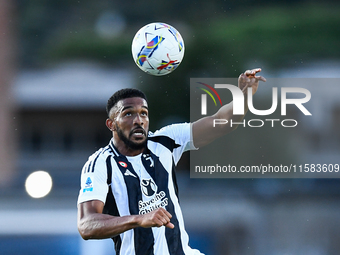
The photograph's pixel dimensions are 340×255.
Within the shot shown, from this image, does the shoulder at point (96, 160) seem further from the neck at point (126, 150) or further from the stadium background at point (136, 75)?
the stadium background at point (136, 75)

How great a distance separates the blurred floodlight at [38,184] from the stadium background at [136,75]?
0.21m

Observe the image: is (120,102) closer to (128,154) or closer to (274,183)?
(128,154)

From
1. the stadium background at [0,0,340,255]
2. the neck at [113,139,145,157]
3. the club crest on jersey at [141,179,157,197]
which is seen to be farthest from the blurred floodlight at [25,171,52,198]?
the club crest on jersey at [141,179,157,197]

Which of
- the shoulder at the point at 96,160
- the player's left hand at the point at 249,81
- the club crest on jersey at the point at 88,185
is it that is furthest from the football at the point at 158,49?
the club crest on jersey at the point at 88,185

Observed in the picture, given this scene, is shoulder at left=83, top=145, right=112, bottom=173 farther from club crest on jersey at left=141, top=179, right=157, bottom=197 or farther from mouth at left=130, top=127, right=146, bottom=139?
club crest on jersey at left=141, top=179, right=157, bottom=197

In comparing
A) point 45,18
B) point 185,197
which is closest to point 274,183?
point 185,197

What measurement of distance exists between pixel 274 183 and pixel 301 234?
2.67 metres

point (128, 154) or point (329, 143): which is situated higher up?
point (329, 143)

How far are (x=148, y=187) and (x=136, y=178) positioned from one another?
0.13 m

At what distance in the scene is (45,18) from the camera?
50.2 feet

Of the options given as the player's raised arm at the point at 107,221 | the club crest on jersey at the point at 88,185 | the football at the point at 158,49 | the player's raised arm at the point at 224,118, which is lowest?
the player's raised arm at the point at 107,221

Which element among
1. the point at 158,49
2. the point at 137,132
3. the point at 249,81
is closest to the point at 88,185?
the point at 137,132

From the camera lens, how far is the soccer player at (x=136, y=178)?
12.6 feet

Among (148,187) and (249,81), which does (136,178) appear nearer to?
(148,187)
